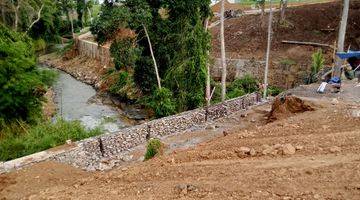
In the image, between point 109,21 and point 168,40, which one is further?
point 168,40

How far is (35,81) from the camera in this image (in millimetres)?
17281

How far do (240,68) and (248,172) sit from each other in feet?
74.1

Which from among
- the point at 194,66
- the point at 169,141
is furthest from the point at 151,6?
the point at 169,141

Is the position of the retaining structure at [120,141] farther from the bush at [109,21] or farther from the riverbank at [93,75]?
the riverbank at [93,75]

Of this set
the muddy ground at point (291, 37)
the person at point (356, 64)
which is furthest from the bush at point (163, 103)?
the muddy ground at point (291, 37)

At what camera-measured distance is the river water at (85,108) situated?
79.2 ft

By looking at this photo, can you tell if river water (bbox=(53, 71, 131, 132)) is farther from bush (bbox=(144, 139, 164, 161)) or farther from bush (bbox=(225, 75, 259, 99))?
bush (bbox=(144, 139, 164, 161))

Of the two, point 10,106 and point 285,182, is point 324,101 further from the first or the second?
point 10,106

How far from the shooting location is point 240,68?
98.6ft

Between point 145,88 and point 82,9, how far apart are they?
Result: 37199 millimetres

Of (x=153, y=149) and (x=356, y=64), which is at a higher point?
(x=356, y=64)

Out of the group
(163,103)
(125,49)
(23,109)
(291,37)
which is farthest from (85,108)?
(291,37)

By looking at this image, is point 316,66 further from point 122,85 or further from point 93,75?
point 93,75

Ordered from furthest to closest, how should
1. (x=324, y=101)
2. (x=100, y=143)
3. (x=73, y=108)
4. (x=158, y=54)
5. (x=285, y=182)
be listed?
(x=73, y=108) → (x=158, y=54) → (x=324, y=101) → (x=100, y=143) → (x=285, y=182)
